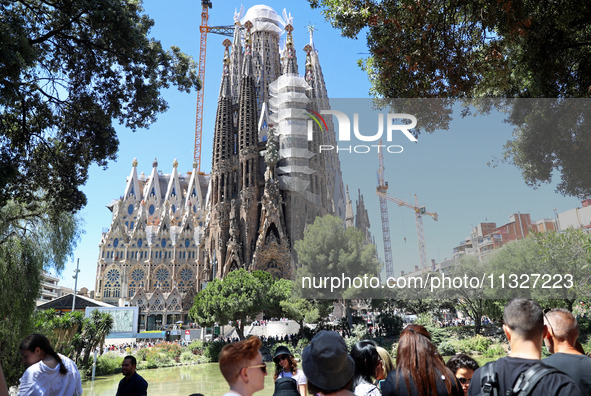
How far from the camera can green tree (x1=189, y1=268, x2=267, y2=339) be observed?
2855cm

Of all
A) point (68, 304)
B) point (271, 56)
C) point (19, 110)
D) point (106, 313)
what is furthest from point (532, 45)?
point (271, 56)

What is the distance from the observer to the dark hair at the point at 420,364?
274 cm

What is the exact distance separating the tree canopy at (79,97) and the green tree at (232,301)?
19157 mm

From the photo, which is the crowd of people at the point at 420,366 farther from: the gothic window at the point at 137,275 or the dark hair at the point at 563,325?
the gothic window at the point at 137,275

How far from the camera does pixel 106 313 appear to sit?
21984 mm

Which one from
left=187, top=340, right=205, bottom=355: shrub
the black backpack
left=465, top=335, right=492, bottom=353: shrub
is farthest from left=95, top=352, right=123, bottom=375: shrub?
the black backpack

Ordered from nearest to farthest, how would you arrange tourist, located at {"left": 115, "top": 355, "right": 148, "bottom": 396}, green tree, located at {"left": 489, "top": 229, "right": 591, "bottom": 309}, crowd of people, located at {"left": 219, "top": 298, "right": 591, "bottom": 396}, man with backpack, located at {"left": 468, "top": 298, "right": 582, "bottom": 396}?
man with backpack, located at {"left": 468, "top": 298, "right": 582, "bottom": 396}
crowd of people, located at {"left": 219, "top": 298, "right": 591, "bottom": 396}
tourist, located at {"left": 115, "top": 355, "right": 148, "bottom": 396}
green tree, located at {"left": 489, "top": 229, "right": 591, "bottom": 309}

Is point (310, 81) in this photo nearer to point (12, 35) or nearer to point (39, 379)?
point (12, 35)

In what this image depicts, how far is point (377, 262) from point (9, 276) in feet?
60.0

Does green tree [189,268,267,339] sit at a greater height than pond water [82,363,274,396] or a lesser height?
greater

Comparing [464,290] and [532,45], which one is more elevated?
[532,45]

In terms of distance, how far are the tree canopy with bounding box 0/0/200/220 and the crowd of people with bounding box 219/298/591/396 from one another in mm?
8370

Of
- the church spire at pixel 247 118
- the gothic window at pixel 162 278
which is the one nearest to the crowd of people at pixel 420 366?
the church spire at pixel 247 118

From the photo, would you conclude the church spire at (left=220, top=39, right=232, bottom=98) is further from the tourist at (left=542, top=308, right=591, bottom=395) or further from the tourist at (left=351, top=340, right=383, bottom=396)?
the tourist at (left=542, top=308, right=591, bottom=395)
